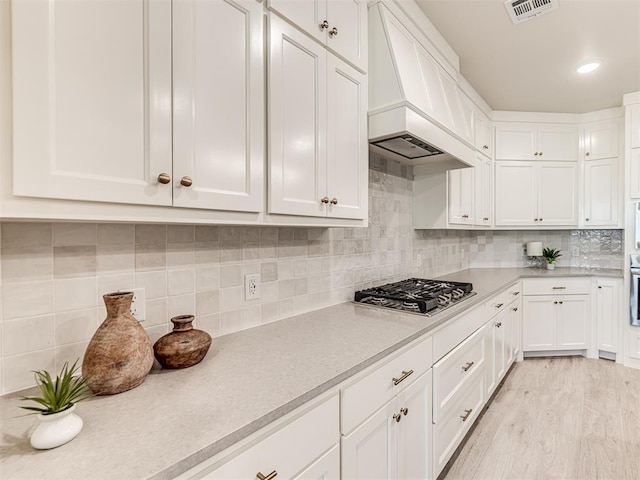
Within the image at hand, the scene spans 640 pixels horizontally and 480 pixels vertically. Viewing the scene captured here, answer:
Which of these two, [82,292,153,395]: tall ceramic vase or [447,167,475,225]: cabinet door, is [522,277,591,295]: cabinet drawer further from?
[82,292,153,395]: tall ceramic vase

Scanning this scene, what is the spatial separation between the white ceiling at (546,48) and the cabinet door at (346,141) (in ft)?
2.98

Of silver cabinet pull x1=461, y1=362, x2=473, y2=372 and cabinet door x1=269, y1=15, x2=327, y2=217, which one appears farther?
silver cabinet pull x1=461, y1=362, x2=473, y2=372

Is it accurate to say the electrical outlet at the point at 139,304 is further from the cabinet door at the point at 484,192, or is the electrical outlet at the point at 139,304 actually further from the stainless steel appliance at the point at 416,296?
the cabinet door at the point at 484,192

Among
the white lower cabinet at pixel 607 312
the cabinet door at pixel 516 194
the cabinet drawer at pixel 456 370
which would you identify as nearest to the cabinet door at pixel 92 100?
the cabinet drawer at pixel 456 370

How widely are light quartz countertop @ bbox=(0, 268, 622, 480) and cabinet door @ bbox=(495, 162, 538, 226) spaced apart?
274 cm

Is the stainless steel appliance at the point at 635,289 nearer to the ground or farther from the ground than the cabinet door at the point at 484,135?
nearer to the ground

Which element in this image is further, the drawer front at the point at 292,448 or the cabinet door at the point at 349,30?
the cabinet door at the point at 349,30

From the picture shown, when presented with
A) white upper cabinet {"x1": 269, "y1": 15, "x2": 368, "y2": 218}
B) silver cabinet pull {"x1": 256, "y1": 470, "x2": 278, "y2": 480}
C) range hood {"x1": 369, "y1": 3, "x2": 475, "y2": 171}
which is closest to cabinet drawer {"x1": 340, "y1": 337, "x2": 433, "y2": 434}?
silver cabinet pull {"x1": 256, "y1": 470, "x2": 278, "y2": 480}

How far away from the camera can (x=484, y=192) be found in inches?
130

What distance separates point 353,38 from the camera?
4.97 feet

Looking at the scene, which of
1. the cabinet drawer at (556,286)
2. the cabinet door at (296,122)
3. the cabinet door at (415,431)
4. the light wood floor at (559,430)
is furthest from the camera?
the cabinet drawer at (556,286)

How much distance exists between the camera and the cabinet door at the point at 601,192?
3410 millimetres

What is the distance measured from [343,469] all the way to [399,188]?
6.25 feet

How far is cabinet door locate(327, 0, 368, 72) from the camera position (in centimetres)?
139
